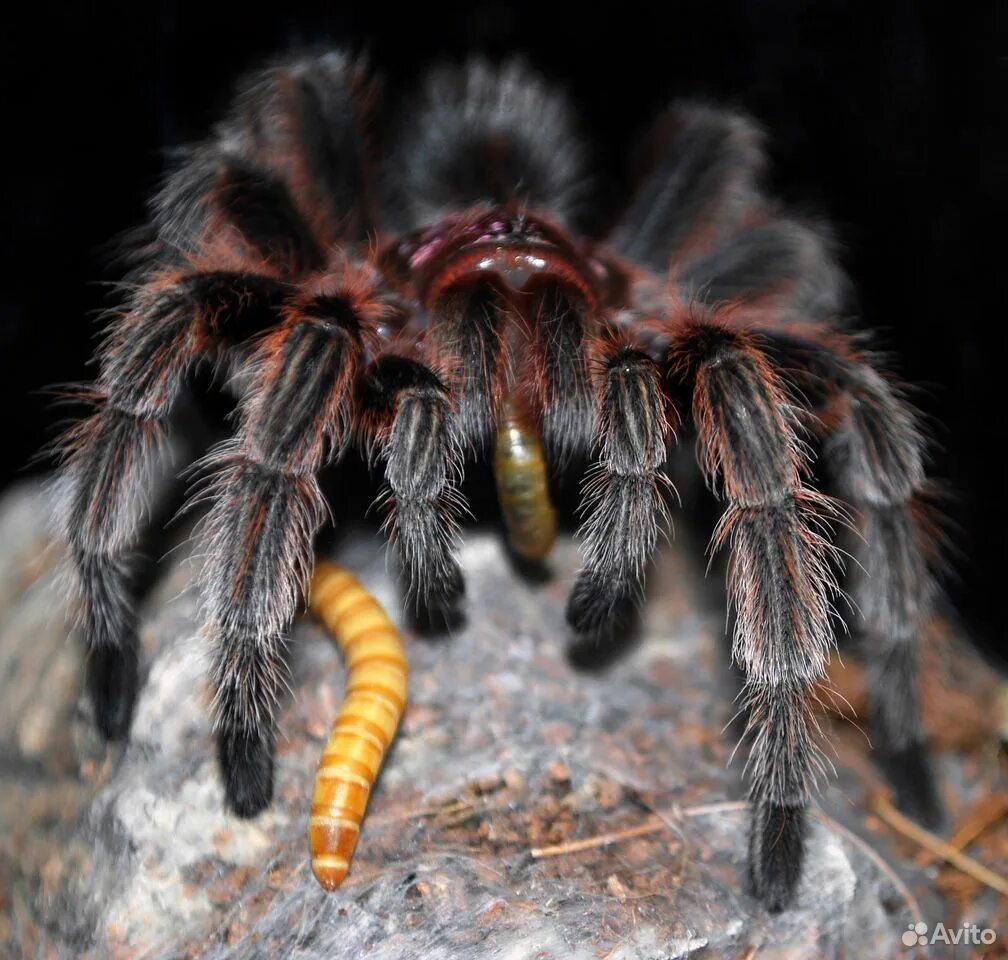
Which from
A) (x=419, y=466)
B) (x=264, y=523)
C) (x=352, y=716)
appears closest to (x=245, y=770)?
(x=352, y=716)

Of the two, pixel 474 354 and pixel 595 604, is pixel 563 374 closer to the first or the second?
pixel 474 354

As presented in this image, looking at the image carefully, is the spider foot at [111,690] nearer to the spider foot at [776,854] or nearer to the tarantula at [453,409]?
the tarantula at [453,409]

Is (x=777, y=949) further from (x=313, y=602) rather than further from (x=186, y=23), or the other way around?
(x=186, y=23)

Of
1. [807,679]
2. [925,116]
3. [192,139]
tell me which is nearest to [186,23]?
[192,139]

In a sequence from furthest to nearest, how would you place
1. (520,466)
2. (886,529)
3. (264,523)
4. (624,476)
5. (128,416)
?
(886,529) < (520,466) < (128,416) < (624,476) < (264,523)

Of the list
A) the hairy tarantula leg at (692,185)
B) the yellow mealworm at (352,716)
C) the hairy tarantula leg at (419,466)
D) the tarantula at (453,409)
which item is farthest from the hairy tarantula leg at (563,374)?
the hairy tarantula leg at (692,185)

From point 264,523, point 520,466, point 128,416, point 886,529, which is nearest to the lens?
point 264,523

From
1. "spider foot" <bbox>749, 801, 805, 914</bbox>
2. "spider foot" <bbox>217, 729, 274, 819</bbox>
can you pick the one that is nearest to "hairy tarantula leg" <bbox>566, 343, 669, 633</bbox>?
"spider foot" <bbox>749, 801, 805, 914</bbox>
